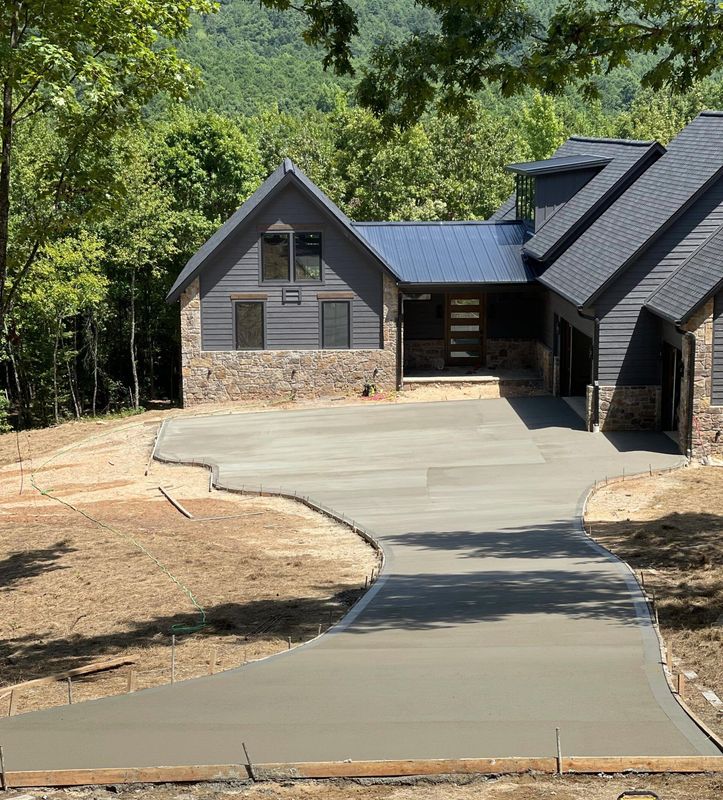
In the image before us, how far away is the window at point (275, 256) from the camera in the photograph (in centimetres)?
3450

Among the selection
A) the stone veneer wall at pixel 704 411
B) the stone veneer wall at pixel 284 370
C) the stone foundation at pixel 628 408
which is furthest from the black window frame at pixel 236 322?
the stone veneer wall at pixel 704 411

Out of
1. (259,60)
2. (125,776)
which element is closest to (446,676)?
(125,776)

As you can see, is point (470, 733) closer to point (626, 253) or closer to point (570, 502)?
point (570, 502)

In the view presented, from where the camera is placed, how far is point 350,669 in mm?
10531

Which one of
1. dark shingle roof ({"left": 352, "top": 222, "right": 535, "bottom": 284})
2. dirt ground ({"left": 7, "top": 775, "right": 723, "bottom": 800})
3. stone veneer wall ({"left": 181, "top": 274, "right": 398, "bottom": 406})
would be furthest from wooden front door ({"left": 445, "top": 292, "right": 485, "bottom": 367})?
dirt ground ({"left": 7, "top": 775, "right": 723, "bottom": 800})

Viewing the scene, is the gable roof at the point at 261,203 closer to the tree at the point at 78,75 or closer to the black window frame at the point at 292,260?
the black window frame at the point at 292,260

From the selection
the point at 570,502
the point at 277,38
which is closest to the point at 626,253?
the point at 570,502

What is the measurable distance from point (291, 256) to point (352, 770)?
27474 millimetres

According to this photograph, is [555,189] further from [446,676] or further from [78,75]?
[446,676]

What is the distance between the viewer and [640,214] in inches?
1163

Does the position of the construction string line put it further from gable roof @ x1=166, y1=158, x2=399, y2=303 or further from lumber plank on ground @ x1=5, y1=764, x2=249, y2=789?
lumber plank on ground @ x1=5, y1=764, x2=249, y2=789

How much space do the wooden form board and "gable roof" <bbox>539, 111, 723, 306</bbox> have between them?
67.3ft

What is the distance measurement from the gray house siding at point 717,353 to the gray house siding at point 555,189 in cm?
989

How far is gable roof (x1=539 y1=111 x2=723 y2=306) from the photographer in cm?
2764
